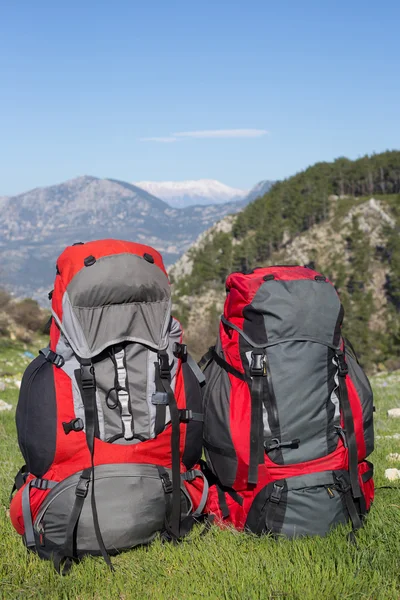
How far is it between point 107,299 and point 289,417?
153cm

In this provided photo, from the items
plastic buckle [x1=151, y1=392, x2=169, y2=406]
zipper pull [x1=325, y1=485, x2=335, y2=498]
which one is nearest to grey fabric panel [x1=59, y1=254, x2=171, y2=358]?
plastic buckle [x1=151, y1=392, x2=169, y2=406]

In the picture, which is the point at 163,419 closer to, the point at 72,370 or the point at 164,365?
the point at 164,365

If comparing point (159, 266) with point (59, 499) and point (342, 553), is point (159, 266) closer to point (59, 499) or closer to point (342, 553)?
point (59, 499)

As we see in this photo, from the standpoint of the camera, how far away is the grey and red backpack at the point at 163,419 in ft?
12.2

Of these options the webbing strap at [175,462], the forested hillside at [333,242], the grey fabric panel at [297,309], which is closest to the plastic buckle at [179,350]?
the webbing strap at [175,462]

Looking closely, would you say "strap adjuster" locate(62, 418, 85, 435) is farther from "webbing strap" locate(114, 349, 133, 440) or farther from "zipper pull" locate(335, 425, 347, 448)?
"zipper pull" locate(335, 425, 347, 448)

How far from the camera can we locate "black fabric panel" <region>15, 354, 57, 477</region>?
3.76 metres

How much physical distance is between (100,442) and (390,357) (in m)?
86.9

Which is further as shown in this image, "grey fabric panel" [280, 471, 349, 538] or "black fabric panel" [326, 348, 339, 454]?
"black fabric panel" [326, 348, 339, 454]

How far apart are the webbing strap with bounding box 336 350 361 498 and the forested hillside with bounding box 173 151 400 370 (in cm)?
8838

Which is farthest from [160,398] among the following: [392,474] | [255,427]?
[392,474]

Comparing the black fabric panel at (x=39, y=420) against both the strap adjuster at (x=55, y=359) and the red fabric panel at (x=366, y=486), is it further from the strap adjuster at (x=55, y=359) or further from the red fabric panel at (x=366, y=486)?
the red fabric panel at (x=366, y=486)

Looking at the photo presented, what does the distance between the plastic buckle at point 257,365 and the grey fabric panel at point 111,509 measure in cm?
104

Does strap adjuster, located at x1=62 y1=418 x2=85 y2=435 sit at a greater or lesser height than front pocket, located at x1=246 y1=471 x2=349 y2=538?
greater
